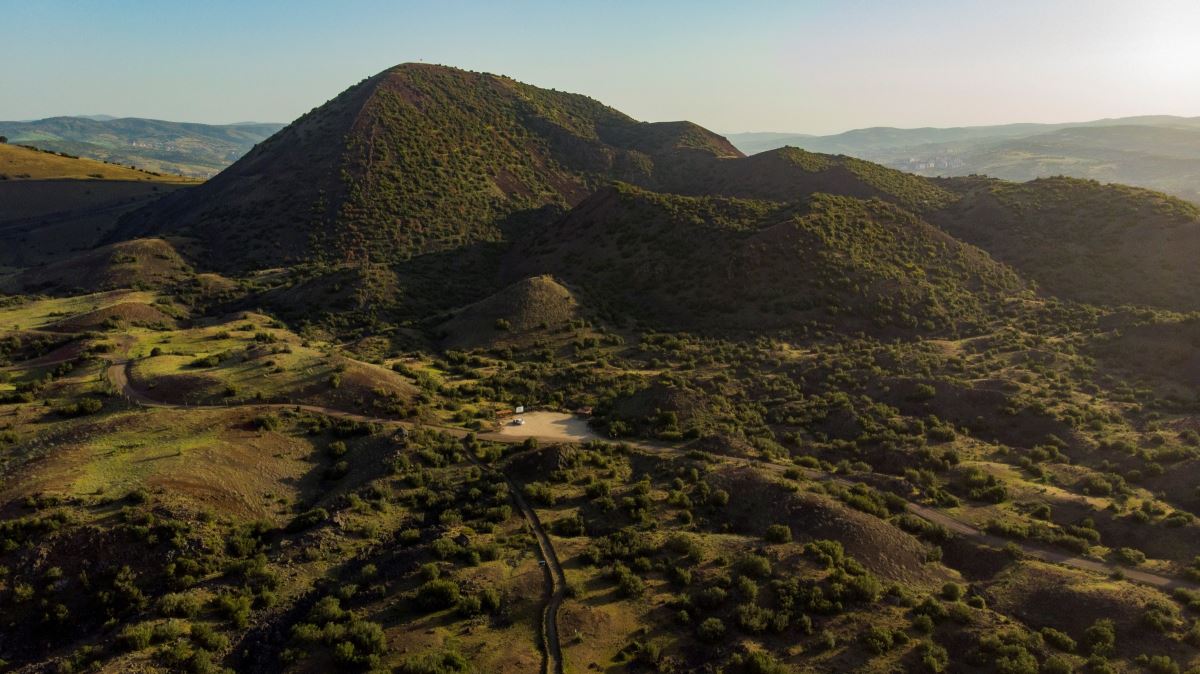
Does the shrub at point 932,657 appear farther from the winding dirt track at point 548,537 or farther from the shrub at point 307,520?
the shrub at point 307,520

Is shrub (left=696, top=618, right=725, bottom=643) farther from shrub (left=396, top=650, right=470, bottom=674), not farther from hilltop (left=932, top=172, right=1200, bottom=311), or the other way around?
hilltop (left=932, top=172, right=1200, bottom=311)

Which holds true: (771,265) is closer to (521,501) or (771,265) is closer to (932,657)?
(521,501)

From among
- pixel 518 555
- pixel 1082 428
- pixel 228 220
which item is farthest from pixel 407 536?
pixel 228 220

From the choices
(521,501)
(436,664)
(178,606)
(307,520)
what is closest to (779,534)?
(521,501)

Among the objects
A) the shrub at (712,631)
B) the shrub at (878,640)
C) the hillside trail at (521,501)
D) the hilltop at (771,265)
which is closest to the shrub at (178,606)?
the hillside trail at (521,501)

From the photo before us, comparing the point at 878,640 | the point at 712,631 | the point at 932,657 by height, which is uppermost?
the point at 712,631

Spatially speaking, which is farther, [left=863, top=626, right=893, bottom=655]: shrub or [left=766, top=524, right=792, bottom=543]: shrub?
[left=766, top=524, right=792, bottom=543]: shrub

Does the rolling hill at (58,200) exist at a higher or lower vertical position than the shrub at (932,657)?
higher

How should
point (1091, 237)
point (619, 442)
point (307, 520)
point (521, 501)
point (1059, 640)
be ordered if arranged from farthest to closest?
point (1091, 237) → point (619, 442) → point (521, 501) → point (307, 520) → point (1059, 640)

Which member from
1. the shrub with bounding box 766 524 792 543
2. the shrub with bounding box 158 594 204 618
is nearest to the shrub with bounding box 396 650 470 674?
the shrub with bounding box 158 594 204 618
